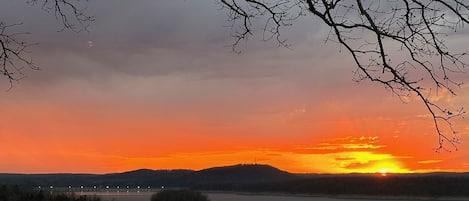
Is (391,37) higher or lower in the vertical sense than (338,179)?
lower

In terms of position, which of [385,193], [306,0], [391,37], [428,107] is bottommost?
[428,107]

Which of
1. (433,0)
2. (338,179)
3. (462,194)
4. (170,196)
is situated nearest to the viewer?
(433,0)

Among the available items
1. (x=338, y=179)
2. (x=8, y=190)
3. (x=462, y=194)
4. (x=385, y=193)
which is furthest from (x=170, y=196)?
(x=338, y=179)

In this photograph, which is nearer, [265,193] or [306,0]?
[306,0]

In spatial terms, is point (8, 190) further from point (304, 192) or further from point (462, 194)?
point (304, 192)

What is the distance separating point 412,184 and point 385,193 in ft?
20.0

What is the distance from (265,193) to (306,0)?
633 ft

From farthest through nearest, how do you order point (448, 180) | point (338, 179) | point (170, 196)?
point (338, 179) → point (448, 180) → point (170, 196)

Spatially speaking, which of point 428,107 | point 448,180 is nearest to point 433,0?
point 428,107

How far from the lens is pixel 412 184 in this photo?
5832 inches

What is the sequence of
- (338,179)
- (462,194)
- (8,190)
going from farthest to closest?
(338,179), (462,194), (8,190)

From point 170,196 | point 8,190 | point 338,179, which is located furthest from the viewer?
point 338,179

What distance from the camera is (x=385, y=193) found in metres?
149

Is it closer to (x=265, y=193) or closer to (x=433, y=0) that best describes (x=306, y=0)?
(x=433, y=0)
